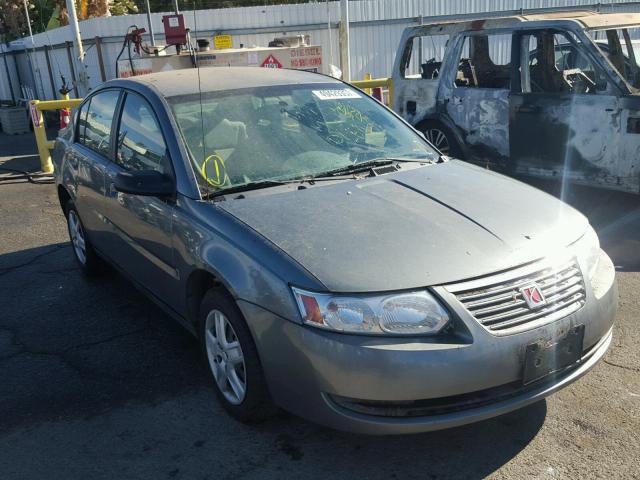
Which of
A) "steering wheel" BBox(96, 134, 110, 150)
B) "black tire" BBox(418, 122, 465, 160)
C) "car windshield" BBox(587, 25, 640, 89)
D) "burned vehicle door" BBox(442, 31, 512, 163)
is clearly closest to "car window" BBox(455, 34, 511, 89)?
"burned vehicle door" BBox(442, 31, 512, 163)

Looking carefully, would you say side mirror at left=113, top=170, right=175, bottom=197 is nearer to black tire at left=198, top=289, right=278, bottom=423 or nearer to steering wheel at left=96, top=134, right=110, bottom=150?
black tire at left=198, top=289, right=278, bottom=423

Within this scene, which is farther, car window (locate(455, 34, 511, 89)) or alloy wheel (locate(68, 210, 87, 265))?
car window (locate(455, 34, 511, 89))

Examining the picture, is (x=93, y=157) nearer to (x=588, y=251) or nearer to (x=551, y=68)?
(x=588, y=251)

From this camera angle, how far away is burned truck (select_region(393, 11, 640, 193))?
6.19 metres

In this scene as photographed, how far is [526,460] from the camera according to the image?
284cm

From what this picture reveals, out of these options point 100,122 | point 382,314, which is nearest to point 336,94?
point 100,122

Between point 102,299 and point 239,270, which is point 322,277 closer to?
point 239,270

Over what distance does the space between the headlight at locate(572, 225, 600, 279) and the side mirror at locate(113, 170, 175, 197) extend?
2.08 metres

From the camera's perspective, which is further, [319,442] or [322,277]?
[319,442]

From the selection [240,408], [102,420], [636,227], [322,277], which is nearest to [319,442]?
[240,408]

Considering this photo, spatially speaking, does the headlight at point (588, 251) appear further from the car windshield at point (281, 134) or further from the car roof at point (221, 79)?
the car roof at point (221, 79)

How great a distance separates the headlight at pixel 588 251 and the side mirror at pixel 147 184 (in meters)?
2.08

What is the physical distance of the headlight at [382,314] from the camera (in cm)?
258

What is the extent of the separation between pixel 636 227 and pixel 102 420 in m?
5.06
